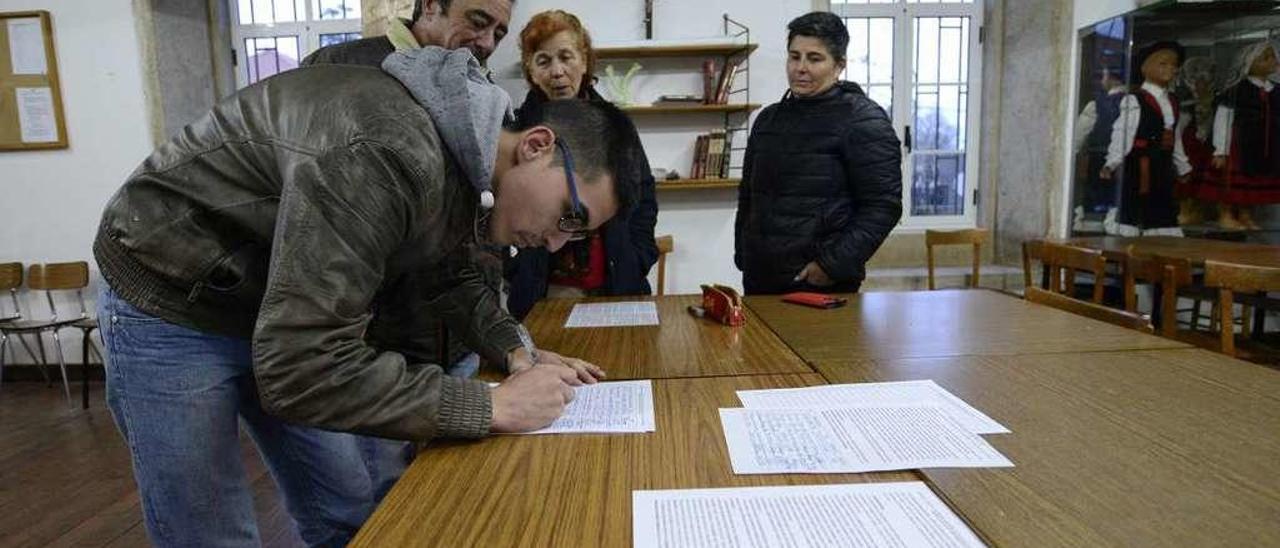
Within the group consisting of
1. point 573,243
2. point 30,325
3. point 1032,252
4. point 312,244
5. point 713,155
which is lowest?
point 30,325

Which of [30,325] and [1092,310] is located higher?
[1092,310]

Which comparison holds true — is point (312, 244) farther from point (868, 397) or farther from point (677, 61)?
point (677, 61)

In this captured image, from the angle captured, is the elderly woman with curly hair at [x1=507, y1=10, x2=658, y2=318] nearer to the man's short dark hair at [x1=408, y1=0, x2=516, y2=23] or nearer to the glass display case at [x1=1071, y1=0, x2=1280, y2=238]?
the man's short dark hair at [x1=408, y1=0, x2=516, y2=23]

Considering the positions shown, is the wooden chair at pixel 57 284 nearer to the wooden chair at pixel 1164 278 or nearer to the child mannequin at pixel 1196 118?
the wooden chair at pixel 1164 278

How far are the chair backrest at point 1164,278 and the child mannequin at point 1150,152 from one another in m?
1.23

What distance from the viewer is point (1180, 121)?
3.88 m

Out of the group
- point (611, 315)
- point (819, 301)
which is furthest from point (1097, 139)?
point (611, 315)

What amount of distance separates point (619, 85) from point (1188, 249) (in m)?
2.87

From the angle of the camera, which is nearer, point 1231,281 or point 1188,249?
point 1231,281

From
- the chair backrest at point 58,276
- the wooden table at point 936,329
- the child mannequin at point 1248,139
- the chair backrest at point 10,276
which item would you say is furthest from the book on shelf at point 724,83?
the chair backrest at point 10,276

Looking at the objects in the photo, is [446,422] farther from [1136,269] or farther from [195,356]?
[1136,269]

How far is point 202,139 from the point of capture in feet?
2.76

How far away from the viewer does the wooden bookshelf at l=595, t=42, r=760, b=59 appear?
3.65 m

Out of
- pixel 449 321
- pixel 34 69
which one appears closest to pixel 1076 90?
pixel 449 321
